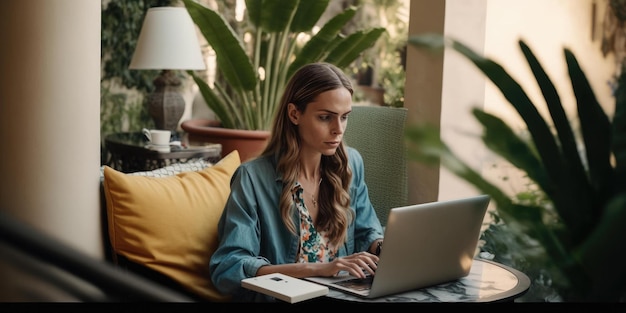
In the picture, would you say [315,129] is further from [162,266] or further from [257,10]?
[257,10]

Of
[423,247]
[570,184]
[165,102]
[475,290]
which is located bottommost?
[475,290]

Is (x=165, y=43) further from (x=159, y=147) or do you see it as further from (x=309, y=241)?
(x=309, y=241)

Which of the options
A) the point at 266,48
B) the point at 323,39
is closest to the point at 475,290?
the point at 323,39

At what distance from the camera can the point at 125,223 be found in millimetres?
1982

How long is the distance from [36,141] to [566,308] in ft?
4.63

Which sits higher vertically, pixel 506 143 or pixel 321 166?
pixel 506 143

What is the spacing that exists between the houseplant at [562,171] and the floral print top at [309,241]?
1513mm

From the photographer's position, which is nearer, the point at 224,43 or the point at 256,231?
the point at 256,231

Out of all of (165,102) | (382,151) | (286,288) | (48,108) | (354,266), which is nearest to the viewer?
(286,288)

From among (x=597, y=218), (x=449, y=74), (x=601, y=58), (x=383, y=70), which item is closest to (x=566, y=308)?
(x=597, y=218)

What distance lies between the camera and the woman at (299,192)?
6.30 feet

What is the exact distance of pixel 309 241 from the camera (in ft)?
6.67

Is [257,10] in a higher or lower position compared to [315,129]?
higher

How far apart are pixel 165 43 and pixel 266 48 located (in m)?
0.92
